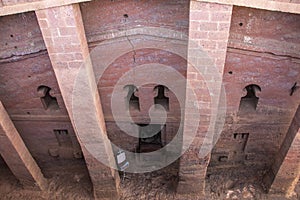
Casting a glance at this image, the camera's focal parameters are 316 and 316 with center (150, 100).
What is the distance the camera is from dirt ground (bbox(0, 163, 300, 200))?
6.27 m

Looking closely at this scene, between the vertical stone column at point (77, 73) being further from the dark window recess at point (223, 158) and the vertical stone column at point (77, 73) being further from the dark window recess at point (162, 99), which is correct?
the dark window recess at point (223, 158)

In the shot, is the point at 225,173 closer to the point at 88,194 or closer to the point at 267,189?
the point at 267,189

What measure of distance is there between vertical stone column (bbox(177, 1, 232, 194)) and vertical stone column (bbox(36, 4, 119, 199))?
4.78 ft

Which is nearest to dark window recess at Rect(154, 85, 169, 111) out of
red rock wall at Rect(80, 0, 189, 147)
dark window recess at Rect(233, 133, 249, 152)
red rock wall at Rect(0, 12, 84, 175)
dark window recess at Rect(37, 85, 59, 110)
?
red rock wall at Rect(80, 0, 189, 147)

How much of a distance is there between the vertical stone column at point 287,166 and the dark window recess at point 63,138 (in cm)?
400

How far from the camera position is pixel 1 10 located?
3.99 metres

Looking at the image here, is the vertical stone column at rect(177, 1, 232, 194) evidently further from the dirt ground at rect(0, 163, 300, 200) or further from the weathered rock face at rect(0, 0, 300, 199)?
the dirt ground at rect(0, 163, 300, 200)

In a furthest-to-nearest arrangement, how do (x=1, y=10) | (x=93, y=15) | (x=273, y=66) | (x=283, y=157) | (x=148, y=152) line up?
1. (x=148, y=152)
2. (x=283, y=157)
3. (x=273, y=66)
4. (x=93, y=15)
5. (x=1, y=10)

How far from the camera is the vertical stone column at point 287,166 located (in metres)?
5.31

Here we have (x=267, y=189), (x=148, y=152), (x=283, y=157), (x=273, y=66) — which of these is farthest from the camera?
(x=148, y=152)

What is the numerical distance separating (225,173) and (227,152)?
0.53 m

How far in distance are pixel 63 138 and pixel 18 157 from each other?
0.89m

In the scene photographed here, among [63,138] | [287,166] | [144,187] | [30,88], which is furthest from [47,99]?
[287,166]

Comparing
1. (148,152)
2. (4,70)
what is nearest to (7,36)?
(4,70)
